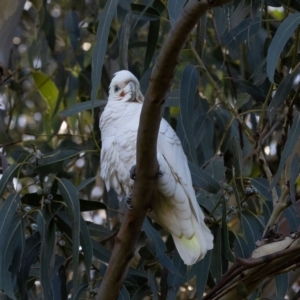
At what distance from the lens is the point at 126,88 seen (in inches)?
72.2

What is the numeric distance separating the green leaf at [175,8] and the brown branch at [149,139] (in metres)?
0.30

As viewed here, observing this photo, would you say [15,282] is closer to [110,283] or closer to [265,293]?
[110,283]

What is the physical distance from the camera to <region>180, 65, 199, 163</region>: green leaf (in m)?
1.42

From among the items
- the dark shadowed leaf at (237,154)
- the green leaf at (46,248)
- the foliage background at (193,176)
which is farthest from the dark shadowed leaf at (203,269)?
the green leaf at (46,248)

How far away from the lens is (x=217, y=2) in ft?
3.03

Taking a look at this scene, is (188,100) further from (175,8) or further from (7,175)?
(7,175)

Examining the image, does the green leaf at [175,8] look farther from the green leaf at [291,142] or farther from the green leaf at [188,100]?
the green leaf at [291,142]

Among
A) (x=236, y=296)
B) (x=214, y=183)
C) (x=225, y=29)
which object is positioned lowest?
(x=236, y=296)

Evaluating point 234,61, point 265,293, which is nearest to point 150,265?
point 265,293

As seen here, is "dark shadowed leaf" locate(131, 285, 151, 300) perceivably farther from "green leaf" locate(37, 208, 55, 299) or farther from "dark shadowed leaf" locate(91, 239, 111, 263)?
"green leaf" locate(37, 208, 55, 299)

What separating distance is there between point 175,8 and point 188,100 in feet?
0.66

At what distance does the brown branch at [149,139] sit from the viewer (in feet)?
3.25

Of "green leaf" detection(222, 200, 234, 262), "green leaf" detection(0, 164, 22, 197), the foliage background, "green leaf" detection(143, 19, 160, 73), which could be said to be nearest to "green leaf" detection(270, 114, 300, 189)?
the foliage background

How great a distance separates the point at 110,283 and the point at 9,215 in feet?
0.92
